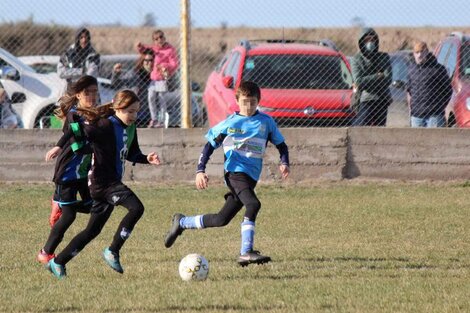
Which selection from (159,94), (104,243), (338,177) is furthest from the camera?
(159,94)

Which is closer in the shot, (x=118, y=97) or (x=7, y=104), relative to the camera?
(x=118, y=97)

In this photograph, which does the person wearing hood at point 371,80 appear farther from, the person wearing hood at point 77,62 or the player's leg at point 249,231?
the player's leg at point 249,231

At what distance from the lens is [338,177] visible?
14.7 metres

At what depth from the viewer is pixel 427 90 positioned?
1511 centimetres

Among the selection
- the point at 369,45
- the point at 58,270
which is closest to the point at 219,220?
the point at 58,270

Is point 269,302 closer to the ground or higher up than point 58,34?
closer to the ground

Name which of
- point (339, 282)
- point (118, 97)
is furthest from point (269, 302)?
point (118, 97)

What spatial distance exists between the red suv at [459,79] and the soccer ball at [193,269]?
317 inches

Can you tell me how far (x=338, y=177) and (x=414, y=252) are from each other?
5.21 meters

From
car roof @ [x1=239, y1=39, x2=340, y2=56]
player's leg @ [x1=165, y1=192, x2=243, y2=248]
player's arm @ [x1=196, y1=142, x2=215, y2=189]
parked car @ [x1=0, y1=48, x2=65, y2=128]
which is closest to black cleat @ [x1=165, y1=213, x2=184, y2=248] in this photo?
player's leg @ [x1=165, y1=192, x2=243, y2=248]

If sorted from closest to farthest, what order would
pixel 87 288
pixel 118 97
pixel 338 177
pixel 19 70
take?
1. pixel 87 288
2. pixel 118 97
3. pixel 338 177
4. pixel 19 70

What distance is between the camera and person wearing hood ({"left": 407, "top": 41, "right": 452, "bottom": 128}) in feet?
49.5

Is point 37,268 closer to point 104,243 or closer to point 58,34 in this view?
point 104,243

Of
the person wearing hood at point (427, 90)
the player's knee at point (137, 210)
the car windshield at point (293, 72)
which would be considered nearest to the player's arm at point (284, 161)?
the player's knee at point (137, 210)
